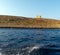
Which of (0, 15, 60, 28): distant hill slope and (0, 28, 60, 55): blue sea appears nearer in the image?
(0, 28, 60, 55): blue sea

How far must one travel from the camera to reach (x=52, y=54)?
16.4 metres

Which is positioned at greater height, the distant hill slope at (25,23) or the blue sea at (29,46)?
the blue sea at (29,46)

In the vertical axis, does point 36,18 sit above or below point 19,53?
below

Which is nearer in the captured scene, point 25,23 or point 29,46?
point 29,46

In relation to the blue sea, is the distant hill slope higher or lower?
lower

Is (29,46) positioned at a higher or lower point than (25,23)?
higher

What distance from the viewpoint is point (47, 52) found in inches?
656

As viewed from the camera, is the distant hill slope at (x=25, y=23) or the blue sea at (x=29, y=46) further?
the distant hill slope at (x=25, y=23)

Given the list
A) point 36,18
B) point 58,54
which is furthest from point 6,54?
point 36,18

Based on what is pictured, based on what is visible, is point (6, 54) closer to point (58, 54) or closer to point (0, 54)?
point (0, 54)

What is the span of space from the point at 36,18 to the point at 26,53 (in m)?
114

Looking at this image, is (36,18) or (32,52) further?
(36,18)

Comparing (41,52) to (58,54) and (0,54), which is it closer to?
(58,54)

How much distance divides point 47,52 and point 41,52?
2.23ft
